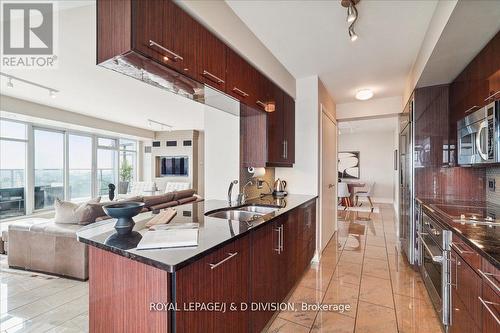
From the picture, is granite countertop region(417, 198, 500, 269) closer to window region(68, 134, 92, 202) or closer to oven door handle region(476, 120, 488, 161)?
oven door handle region(476, 120, 488, 161)

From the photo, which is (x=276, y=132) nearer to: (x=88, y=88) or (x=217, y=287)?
(x=217, y=287)

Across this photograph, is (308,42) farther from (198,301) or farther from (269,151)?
(198,301)

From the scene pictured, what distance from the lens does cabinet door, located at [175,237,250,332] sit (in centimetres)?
100

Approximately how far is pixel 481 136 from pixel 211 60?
2.14m

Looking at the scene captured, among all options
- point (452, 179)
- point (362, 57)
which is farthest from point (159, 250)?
point (452, 179)

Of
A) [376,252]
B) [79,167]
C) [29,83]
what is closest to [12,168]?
[79,167]

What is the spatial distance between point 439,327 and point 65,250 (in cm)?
383

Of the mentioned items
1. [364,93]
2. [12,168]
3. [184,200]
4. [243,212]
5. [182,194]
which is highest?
[364,93]

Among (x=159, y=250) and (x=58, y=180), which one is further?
(x=58, y=180)

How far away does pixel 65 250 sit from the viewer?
278 cm

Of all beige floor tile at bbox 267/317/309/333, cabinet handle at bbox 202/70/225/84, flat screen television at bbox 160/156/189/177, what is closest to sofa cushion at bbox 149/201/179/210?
beige floor tile at bbox 267/317/309/333

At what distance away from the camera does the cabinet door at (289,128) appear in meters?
3.01

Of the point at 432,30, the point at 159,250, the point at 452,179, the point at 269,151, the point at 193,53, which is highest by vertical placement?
the point at 432,30

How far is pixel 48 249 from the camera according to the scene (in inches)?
112
